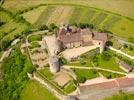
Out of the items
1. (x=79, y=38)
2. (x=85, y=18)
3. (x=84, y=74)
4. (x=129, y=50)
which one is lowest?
(x=84, y=74)

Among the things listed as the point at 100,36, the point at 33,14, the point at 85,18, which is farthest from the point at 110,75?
the point at 33,14

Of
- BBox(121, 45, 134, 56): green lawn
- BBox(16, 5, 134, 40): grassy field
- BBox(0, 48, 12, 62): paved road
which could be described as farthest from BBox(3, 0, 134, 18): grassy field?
BBox(0, 48, 12, 62): paved road

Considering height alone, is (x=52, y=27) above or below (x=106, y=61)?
above

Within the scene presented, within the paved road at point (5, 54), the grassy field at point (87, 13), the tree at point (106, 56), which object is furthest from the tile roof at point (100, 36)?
the paved road at point (5, 54)

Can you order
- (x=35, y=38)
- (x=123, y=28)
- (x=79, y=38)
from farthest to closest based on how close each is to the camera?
(x=123, y=28) → (x=35, y=38) → (x=79, y=38)

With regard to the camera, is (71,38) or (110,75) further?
(71,38)

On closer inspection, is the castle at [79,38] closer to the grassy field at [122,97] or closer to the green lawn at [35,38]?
the green lawn at [35,38]

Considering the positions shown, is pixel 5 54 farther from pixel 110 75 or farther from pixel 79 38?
pixel 110 75
